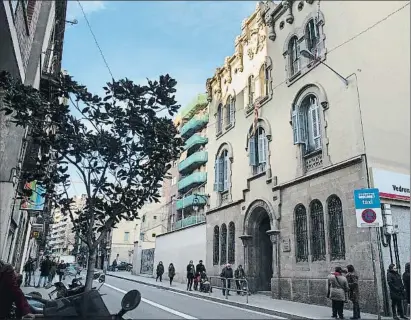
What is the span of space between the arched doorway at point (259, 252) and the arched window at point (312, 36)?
22.7 feet

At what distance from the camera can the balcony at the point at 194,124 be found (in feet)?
110

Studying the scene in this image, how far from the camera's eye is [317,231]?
1291cm

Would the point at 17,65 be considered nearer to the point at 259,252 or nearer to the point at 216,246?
the point at 259,252

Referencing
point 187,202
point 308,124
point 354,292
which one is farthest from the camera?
point 187,202

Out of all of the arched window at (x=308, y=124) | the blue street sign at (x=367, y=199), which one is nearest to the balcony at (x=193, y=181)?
the arched window at (x=308, y=124)

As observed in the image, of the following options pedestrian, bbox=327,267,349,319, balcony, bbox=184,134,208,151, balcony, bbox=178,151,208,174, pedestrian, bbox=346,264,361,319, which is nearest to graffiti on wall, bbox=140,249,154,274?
balcony, bbox=178,151,208,174

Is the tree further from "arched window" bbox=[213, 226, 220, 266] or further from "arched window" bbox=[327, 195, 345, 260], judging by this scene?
"arched window" bbox=[213, 226, 220, 266]

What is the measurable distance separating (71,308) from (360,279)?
29.9 feet

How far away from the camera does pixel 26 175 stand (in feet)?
19.4

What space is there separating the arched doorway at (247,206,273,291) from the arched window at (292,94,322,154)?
3740 millimetres

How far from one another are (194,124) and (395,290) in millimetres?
26145

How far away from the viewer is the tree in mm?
5609

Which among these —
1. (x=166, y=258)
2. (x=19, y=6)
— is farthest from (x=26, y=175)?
(x=166, y=258)

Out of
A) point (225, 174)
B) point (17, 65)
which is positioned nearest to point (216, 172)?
point (225, 174)
